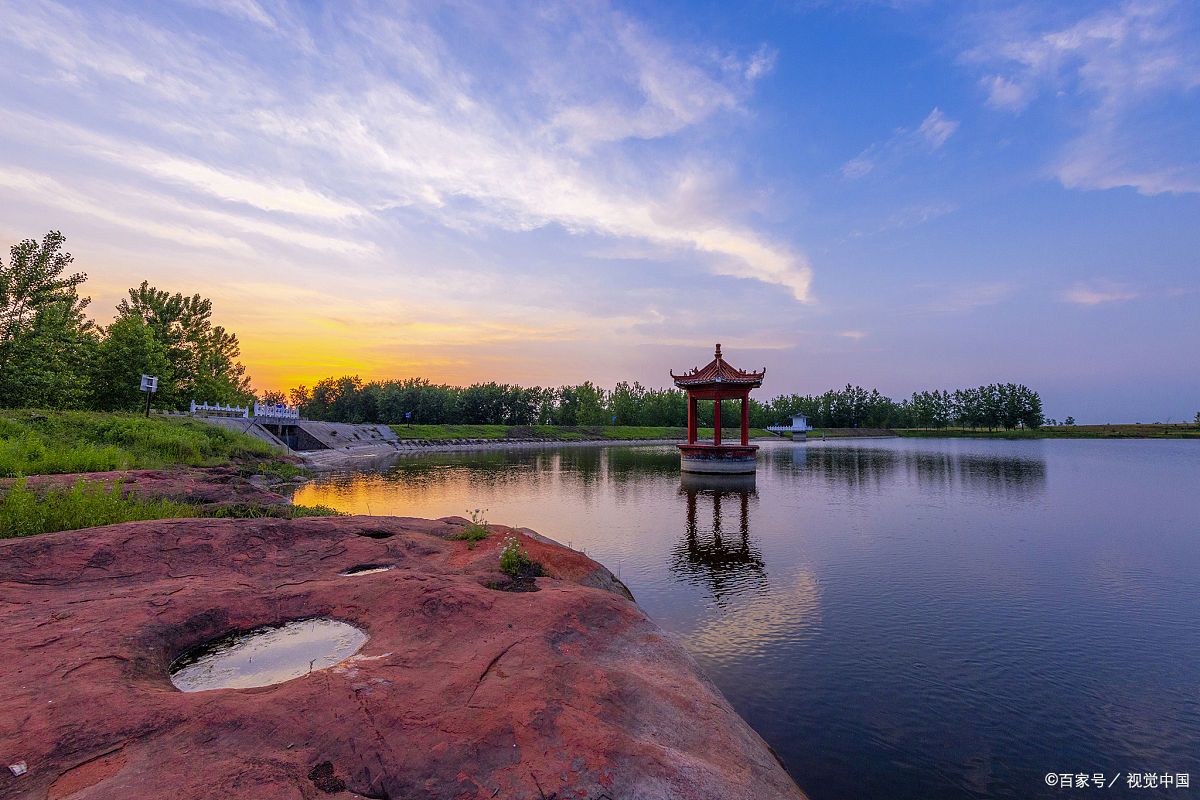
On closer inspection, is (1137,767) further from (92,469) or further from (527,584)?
(92,469)

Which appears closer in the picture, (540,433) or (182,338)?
(182,338)

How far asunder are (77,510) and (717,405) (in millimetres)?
31087

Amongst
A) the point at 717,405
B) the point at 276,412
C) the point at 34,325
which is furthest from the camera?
the point at 276,412

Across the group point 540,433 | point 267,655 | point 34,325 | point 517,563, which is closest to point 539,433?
point 540,433

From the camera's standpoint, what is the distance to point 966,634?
912 centimetres

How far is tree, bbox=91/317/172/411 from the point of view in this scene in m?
36.6

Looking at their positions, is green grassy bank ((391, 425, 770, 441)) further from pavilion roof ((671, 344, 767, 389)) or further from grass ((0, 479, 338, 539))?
grass ((0, 479, 338, 539))

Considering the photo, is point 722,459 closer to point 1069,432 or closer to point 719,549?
point 719,549

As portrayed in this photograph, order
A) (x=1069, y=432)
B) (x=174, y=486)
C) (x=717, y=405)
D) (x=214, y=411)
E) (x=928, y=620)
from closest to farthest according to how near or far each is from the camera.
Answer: (x=928, y=620) < (x=174, y=486) < (x=717, y=405) < (x=214, y=411) < (x=1069, y=432)

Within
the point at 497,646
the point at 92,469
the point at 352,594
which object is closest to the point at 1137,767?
the point at 497,646

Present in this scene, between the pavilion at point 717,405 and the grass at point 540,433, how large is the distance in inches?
1657

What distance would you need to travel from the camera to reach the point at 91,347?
109 ft

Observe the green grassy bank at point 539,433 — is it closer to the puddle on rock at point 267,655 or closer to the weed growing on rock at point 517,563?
the weed growing on rock at point 517,563

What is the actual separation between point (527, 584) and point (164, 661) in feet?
14.4
